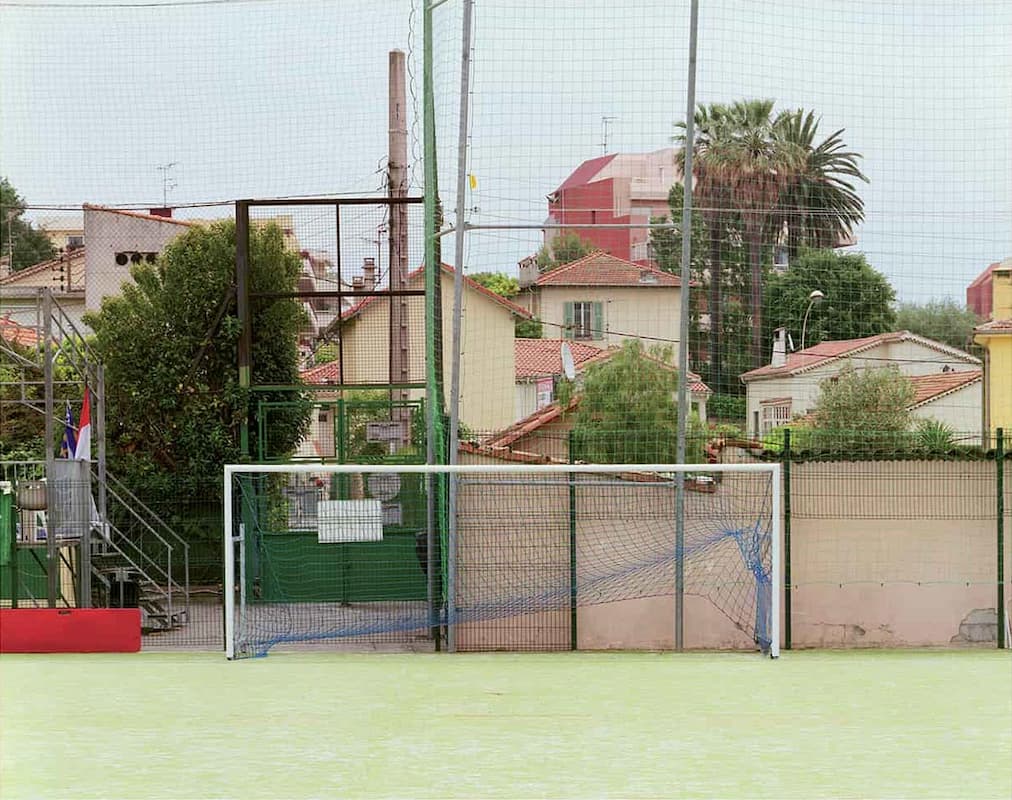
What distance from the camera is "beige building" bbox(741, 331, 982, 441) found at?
13.4 metres

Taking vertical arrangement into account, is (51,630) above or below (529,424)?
Answer: below

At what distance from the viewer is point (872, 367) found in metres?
13.7

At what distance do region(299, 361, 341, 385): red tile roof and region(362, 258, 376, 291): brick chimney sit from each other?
1283 millimetres

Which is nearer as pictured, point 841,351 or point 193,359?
point 841,351

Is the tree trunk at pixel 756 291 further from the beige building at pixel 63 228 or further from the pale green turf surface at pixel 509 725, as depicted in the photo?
the beige building at pixel 63 228

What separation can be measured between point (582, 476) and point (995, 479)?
4055 mm

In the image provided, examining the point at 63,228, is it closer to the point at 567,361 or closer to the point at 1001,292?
the point at 567,361

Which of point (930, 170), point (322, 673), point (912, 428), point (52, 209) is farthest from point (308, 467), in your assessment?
point (52, 209)

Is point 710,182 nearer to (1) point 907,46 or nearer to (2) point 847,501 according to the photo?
(1) point 907,46

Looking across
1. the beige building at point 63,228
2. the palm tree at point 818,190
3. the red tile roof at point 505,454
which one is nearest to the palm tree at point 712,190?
the palm tree at point 818,190

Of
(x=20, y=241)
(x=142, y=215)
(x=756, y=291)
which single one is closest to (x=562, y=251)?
(x=756, y=291)

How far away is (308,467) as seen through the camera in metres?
12.5

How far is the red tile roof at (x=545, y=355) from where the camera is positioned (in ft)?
44.5

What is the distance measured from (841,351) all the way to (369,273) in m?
6.50
